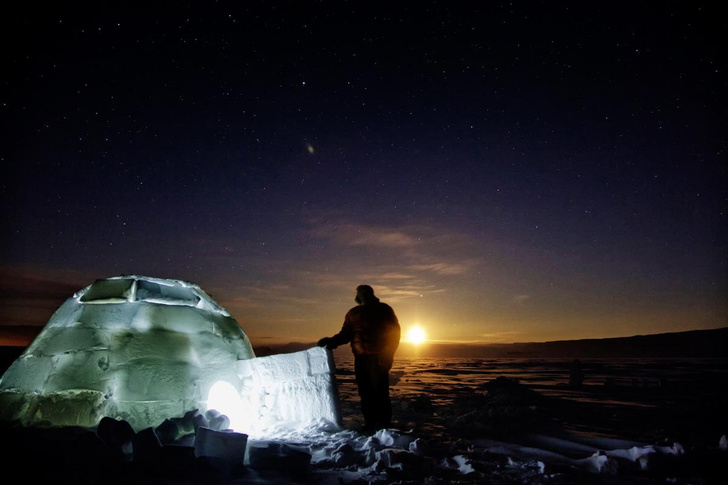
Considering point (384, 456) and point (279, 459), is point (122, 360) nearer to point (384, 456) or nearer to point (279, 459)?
point (279, 459)

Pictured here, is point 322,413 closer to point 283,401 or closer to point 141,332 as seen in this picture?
point 283,401

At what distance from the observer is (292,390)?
5707 millimetres

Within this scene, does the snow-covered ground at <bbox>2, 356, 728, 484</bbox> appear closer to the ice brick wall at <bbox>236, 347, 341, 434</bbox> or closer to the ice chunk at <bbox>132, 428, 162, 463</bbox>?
the ice chunk at <bbox>132, 428, 162, 463</bbox>

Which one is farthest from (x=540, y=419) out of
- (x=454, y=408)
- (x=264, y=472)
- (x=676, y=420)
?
(x=264, y=472)

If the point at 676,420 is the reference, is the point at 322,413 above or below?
above

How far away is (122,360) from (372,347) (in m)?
3.23

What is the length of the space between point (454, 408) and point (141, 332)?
6333 mm

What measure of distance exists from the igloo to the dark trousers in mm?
455

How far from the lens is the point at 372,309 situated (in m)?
5.73

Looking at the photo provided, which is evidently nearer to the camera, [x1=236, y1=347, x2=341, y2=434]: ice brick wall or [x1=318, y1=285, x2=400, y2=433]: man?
[x1=318, y1=285, x2=400, y2=433]: man

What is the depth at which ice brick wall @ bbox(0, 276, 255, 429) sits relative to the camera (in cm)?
471

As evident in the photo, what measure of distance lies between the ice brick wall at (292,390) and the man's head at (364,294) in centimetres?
92

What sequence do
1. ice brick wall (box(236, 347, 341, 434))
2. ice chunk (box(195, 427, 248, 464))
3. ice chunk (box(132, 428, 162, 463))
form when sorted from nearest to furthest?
ice chunk (box(132, 428, 162, 463)) < ice chunk (box(195, 427, 248, 464)) < ice brick wall (box(236, 347, 341, 434))

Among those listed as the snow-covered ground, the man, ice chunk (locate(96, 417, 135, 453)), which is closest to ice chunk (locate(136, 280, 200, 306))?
the snow-covered ground
